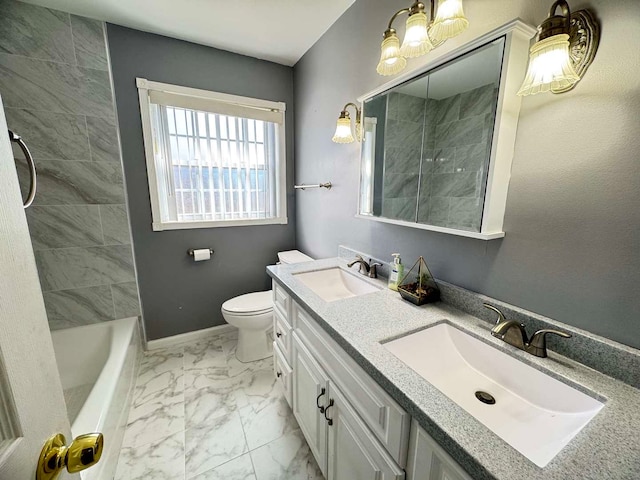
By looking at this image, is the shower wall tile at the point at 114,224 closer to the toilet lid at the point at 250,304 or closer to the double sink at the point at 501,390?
the toilet lid at the point at 250,304

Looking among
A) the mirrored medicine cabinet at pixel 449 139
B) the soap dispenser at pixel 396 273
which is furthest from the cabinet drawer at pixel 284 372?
the mirrored medicine cabinet at pixel 449 139

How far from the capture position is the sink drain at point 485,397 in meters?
0.77

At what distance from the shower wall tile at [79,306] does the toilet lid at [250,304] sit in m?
0.86

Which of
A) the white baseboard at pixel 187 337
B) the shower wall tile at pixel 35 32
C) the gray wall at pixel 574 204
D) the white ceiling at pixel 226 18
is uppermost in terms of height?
the white ceiling at pixel 226 18

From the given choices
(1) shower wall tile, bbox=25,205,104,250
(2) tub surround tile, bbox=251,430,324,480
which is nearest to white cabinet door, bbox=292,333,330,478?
(2) tub surround tile, bbox=251,430,324,480

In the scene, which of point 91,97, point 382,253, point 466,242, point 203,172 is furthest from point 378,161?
point 91,97

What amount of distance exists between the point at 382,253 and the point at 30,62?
2.39m

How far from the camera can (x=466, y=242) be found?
3.49 feet

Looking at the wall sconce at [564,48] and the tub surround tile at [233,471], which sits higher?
the wall sconce at [564,48]

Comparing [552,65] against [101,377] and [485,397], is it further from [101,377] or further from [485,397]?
[101,377]

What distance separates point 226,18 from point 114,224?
158 centimetres

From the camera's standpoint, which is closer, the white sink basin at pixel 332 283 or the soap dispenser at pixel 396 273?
the soap dispenser at pixel 396 273

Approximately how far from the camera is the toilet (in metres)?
1.93

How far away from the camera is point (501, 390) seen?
0.81 meters
